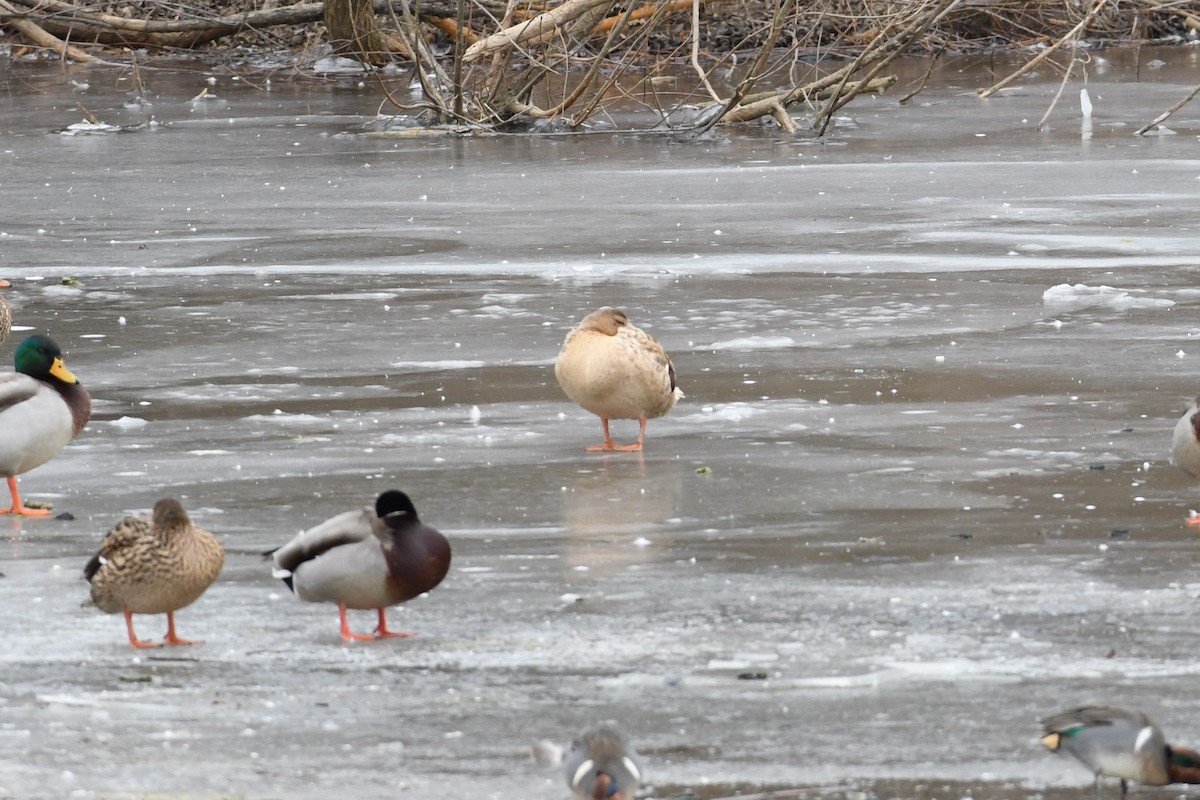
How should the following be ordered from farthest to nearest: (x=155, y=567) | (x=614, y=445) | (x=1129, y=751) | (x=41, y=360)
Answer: (x=614, y=445) < (x=41, y=360) < (x=155, y=567) < (x=1129, y=751)

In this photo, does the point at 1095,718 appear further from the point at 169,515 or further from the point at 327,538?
the point at 169,515

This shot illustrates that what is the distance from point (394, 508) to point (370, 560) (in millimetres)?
181

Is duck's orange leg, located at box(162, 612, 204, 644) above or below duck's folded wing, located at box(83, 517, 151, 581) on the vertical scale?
below

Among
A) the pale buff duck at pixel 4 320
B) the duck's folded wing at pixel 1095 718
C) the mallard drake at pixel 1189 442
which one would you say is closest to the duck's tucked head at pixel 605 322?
the mallard drake at pixel 1189 442

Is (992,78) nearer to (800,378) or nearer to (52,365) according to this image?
(800,378)

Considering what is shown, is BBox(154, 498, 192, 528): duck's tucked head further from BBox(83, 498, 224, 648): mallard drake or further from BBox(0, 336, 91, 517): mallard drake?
BBox(0, 336, 91, 517): mallard drake

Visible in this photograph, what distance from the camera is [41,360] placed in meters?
7.54

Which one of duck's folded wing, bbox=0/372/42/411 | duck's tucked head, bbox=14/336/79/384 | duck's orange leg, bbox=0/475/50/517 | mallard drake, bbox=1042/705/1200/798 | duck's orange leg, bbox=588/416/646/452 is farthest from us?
duck's orange leg, bbox=588/416/646/452

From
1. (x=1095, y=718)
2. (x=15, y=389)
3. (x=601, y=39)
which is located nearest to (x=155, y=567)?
(x=15, y=389)

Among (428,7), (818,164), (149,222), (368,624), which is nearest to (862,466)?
(368,624)

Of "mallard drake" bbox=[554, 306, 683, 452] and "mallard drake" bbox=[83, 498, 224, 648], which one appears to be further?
"mallard drake" bbox=[554, 306, 683, 452]

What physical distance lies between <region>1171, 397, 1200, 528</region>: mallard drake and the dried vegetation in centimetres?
1119

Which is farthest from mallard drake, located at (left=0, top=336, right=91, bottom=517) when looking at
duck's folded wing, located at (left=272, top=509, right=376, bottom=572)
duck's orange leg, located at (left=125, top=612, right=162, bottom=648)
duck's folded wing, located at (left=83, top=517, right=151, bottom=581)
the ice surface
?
duck's folded wing, located at (left=272, top=509, right=376, bottom=572)

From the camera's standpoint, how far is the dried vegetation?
66.5 feet
